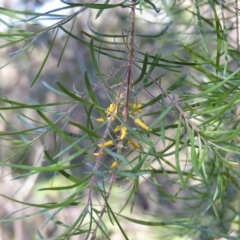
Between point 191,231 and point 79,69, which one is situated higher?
point 79,69

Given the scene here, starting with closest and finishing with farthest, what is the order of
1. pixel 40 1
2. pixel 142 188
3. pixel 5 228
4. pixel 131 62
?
pixel 131 62, pixel 40 1, pixel 5 228, pixel 142 188

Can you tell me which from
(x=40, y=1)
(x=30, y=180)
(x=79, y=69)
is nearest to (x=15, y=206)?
(x=30, y=180)

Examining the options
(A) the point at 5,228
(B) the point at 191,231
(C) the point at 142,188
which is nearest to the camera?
(B) the point at 191,231

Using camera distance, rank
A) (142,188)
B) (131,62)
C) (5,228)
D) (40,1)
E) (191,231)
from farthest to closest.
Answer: (142,188)
(5,228)
(40,1)
(191,231)
(131,62)

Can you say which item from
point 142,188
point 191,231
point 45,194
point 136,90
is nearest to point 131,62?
point 136,90

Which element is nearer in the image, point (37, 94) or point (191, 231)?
point (191, 231)

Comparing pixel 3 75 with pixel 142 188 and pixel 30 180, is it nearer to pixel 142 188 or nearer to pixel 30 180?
pixel 30 180

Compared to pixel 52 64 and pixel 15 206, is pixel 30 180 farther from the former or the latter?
pixel 52 64

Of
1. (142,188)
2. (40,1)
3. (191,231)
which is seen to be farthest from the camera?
(142,188)

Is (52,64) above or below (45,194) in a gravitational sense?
above

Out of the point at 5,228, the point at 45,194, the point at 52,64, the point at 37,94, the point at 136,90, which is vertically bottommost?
the point at 5,228
